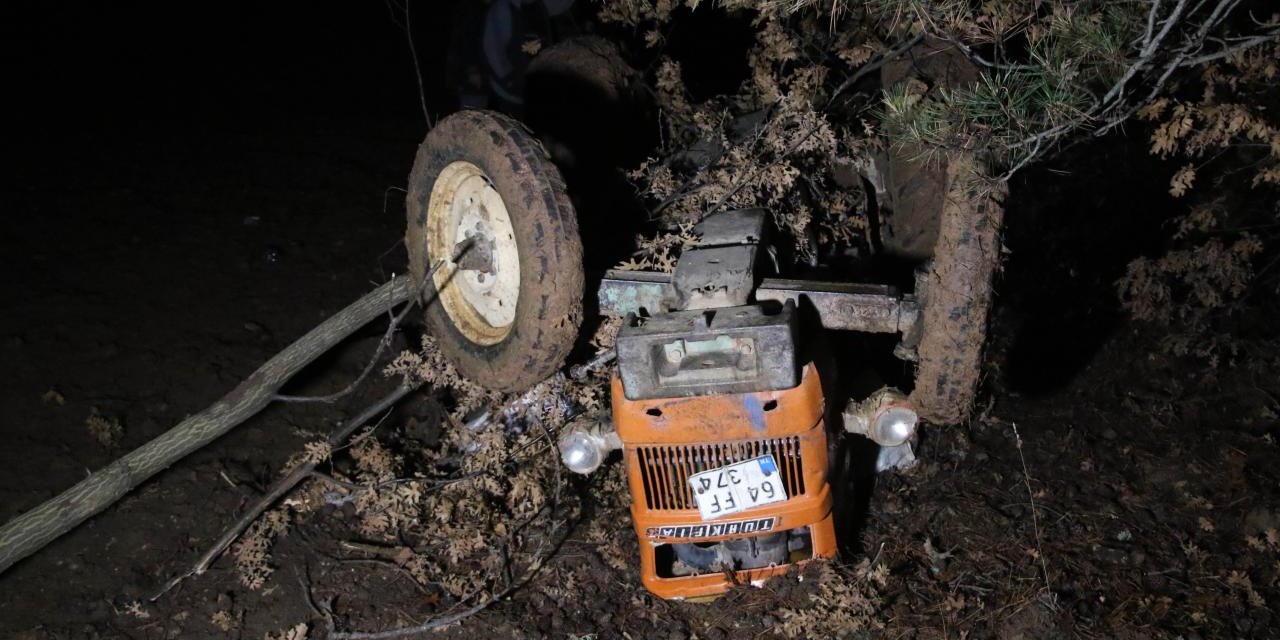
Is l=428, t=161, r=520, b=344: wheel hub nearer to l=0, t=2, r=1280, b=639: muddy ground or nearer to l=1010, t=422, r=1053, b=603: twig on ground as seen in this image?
l=0, t=2, r=1280, b=639: muddy ground

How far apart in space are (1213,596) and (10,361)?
6295 millimetres

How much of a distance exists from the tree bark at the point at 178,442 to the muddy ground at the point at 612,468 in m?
0.24

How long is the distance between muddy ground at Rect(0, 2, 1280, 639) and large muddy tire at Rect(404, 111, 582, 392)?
1199 millimetres

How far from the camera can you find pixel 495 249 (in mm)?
3783

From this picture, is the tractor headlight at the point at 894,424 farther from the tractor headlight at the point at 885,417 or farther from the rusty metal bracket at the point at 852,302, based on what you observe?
the rusty metal bracket at the point at 852,302

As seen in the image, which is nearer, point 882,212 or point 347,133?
point 882,212

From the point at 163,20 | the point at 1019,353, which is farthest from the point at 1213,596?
the point at 163,20

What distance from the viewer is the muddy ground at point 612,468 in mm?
3855

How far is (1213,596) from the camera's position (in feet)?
12.4

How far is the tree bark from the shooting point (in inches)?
157

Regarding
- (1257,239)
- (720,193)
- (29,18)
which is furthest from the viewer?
(29,18)

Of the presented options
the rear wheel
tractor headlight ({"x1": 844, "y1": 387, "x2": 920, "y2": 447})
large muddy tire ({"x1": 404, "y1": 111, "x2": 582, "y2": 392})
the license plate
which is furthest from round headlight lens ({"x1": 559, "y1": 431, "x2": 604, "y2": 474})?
the rear wheel

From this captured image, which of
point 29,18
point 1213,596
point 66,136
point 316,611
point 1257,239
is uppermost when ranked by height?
point 29,18

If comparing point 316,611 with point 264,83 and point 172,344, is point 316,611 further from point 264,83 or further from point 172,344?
point 264,83
